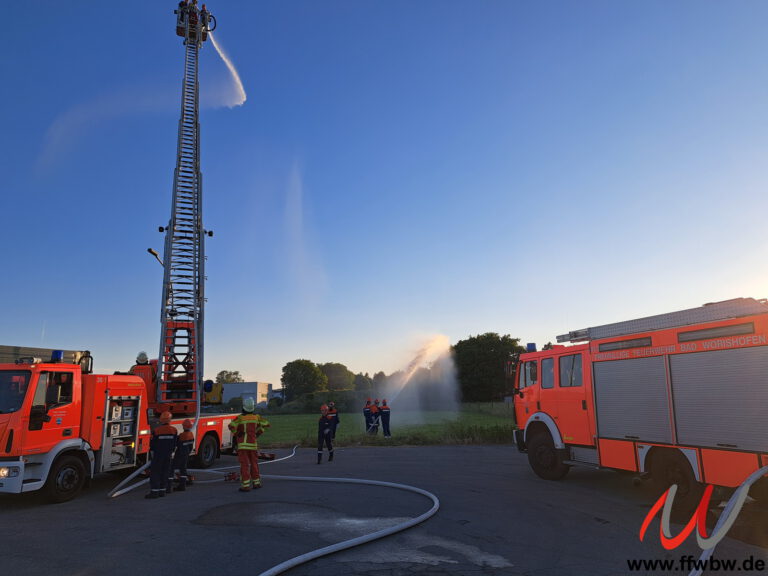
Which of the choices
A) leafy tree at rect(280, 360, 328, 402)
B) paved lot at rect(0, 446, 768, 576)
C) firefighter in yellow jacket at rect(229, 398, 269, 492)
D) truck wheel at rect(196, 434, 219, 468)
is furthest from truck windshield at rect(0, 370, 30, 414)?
leafy tree at rect(280, 360, 328, 402)

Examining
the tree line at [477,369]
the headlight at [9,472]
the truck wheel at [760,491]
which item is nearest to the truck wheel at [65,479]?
the headlight at [9,472]

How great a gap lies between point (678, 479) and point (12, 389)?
1050 centimetres

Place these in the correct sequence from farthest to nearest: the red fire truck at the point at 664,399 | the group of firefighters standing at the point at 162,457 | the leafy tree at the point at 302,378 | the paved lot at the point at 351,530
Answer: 1. the leafy tree at the point at 302,378
2. the group of firefighters standing at the point at 162,457
3. the red fire truck at the point at 664,399
4. the paved lot at the point at 351,530

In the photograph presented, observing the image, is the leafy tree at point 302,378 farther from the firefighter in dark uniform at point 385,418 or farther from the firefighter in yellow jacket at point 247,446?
the firefighter in yellow jacket at point 247,446

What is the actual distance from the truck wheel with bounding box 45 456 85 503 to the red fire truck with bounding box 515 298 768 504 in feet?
28.3

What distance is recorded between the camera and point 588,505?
27.0 ft

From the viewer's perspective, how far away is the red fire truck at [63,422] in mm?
8148

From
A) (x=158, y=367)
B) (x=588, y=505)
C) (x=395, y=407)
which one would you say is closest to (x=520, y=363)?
(x=588, y=505)

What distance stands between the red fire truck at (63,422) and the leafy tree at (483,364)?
1926 inches

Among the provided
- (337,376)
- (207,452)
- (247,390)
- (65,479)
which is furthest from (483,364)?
(337,376)

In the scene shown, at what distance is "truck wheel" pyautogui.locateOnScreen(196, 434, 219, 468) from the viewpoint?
12641mm

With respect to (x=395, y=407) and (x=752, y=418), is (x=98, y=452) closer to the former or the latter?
(x=752, y=418)

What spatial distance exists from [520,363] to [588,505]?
401cm

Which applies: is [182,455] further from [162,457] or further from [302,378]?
A: [302,378]
